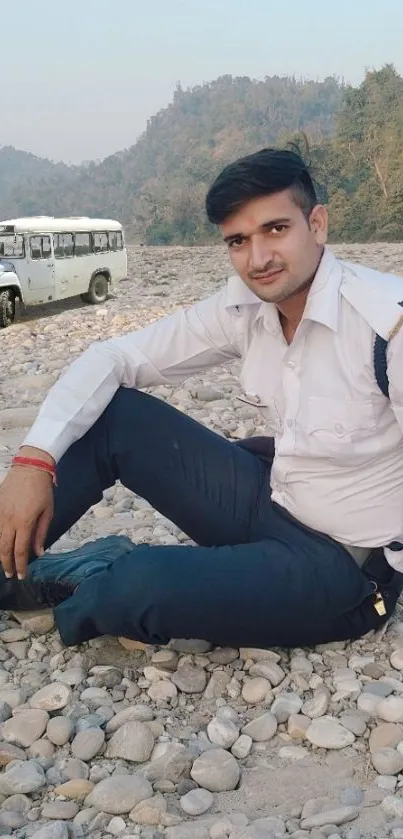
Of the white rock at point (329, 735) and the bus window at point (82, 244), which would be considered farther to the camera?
the bus window at point (82, 244)

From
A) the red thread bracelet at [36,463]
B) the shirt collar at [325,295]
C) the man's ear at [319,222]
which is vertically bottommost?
the red thread bracelet at [36,463]

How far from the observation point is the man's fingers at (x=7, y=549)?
7.49 feet

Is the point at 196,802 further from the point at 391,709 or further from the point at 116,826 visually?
the point at 391,709

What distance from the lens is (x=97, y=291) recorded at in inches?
501

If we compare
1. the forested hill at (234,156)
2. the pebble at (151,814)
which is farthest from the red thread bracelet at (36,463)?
the forested hill at (234,156)

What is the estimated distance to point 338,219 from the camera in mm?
40406

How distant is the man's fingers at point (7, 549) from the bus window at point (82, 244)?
9.86 meters

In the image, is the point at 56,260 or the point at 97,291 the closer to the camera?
the point at 56,260

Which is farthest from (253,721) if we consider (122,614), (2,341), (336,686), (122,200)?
(122,200)

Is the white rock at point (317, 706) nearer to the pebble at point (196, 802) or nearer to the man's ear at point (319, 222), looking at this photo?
the pebble at point (196, 802)

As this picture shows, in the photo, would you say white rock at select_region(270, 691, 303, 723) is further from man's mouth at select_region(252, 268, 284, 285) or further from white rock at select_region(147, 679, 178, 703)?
man's mouth at select_region(252, 268, 284, 285)

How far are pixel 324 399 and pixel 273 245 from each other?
39 cm

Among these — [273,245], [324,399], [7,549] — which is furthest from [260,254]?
[7,549]

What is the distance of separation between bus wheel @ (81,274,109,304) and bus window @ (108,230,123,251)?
0.53 metres
